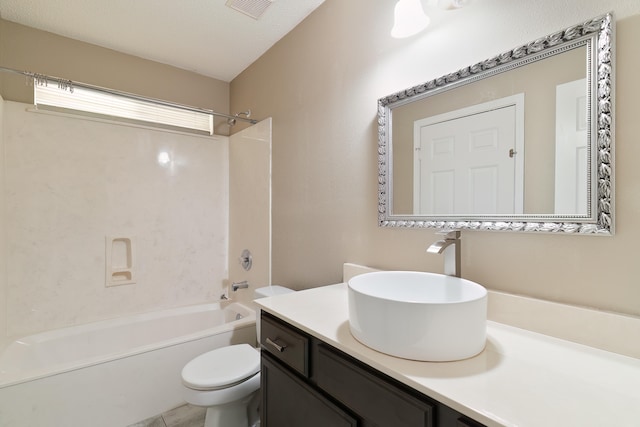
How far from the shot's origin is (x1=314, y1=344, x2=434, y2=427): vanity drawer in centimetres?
64

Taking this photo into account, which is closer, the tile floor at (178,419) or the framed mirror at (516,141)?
the framed mirror at (516,141)

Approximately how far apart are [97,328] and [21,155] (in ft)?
4.20

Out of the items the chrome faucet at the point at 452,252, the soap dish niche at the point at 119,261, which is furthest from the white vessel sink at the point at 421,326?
the soap dish niche at the point at 119,261

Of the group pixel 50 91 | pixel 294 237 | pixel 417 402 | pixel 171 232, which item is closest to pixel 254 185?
pixel 294 237

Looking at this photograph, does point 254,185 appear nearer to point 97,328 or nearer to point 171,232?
point 171,232

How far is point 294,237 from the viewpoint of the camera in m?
1.93

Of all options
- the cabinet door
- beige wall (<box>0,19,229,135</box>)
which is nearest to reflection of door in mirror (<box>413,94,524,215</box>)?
the cabinet door

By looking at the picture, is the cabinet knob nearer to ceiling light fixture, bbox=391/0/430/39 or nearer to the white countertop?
the white countertop

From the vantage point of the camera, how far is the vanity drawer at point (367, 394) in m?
0.64

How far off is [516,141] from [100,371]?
7.43 ft

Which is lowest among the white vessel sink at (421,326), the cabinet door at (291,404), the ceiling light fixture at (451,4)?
the cabinet door at (291,404)

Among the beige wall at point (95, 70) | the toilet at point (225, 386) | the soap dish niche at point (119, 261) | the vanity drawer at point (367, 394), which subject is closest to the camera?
the vanity drawer at point (367, 394)

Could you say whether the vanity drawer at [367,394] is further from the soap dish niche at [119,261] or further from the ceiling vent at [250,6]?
the soap dish niche at [119,261]

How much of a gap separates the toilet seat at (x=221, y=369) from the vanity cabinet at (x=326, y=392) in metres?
0.33
